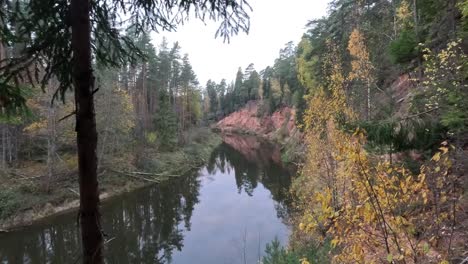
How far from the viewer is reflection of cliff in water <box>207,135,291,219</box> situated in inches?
901

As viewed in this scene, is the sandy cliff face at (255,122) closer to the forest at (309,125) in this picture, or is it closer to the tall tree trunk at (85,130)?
the forest at (309,125)

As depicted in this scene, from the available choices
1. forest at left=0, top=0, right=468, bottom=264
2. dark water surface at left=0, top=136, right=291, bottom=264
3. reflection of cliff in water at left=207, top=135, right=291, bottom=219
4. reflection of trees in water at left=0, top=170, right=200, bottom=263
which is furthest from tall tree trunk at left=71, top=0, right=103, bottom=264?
reflection of cliff in water at left=207, top=135, right=291, bottom=219

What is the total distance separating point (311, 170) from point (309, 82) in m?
18.2

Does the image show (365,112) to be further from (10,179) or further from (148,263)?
(10,179)

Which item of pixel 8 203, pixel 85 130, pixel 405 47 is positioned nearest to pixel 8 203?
pixel 8 203

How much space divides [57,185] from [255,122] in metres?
56.8

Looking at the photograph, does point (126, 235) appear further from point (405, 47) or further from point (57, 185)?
point (405, 47)

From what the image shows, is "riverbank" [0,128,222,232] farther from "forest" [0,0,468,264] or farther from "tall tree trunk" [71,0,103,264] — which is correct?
"tall tree trunk" [71,0,103,264]

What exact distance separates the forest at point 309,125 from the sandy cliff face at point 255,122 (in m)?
3.28

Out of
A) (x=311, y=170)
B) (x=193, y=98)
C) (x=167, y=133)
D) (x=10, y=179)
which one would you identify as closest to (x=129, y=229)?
(x=10, y=179)

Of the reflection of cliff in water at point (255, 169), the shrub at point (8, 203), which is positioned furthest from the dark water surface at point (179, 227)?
the shrub at point (8, 203)

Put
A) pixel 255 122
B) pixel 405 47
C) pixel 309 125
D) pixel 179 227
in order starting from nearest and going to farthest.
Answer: pixel 405 47 → pixel 309 125 → pixel 179 227 → pixel 255 122

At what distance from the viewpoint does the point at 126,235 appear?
16000 mm

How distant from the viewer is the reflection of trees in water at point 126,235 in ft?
44.9
